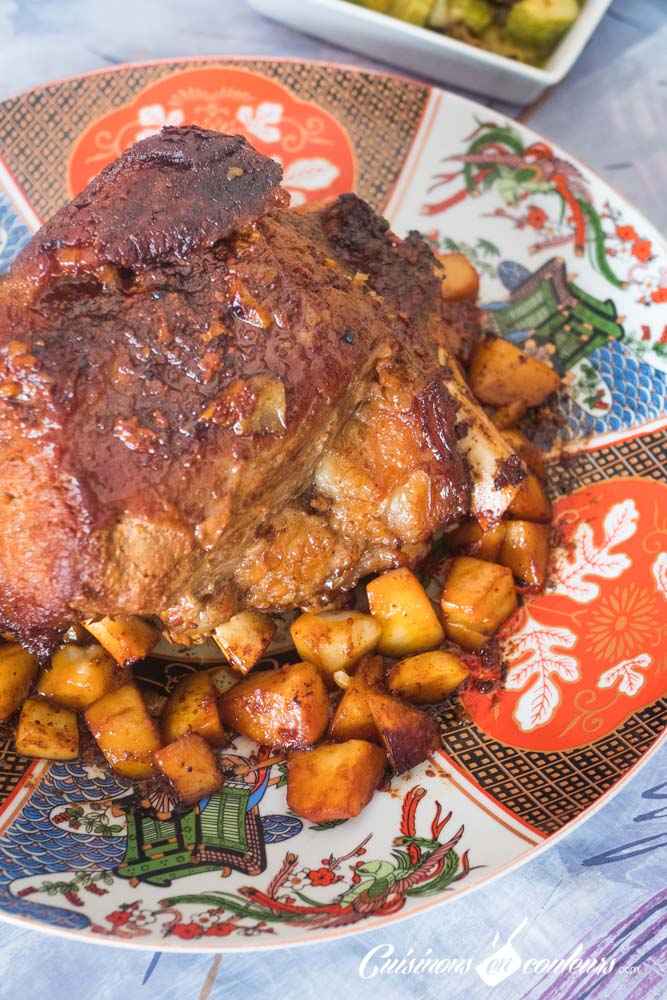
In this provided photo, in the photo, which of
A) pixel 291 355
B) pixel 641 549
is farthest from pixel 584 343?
pixel 291 355

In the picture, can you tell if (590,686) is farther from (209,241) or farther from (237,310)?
(209,241)

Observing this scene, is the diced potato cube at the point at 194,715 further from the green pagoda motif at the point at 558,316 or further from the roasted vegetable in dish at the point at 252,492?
the green pagoda motif at the point at 558,316

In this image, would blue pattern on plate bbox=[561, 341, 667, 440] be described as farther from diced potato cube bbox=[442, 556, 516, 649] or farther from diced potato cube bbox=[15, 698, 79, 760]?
diced potato cube bbox=[15, 698, 79, 760]

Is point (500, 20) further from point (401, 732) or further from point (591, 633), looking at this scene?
point (401, 732)

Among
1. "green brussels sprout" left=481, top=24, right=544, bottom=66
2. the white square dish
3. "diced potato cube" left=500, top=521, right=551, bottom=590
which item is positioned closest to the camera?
"diced potato cube" left=500, top=521, right=551, bottom=590

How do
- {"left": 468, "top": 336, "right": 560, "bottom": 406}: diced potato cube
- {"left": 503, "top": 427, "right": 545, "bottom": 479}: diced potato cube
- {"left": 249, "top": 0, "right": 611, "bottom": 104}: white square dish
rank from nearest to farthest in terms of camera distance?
{"left": 503, "top": 427, "right": 545, "bottom": 479}: diced potato cube < {"left": 468, "top": 336, "right": 560, "bottom": 406}: diced potato cube < {"left": 249, "top": 0, "right": 611, "bottom": 104}: white square dish

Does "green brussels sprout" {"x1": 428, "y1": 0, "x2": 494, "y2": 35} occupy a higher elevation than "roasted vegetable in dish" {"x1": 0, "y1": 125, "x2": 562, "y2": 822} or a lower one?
higher

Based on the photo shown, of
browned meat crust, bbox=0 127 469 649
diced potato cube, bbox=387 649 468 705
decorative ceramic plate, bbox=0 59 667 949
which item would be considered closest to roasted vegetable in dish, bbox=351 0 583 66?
decorative ceramic plate, bbox=0 59 667 949

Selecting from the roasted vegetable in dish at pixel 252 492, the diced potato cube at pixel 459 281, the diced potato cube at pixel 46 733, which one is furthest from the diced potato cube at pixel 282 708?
the diced potato cube at pixel 459 281
